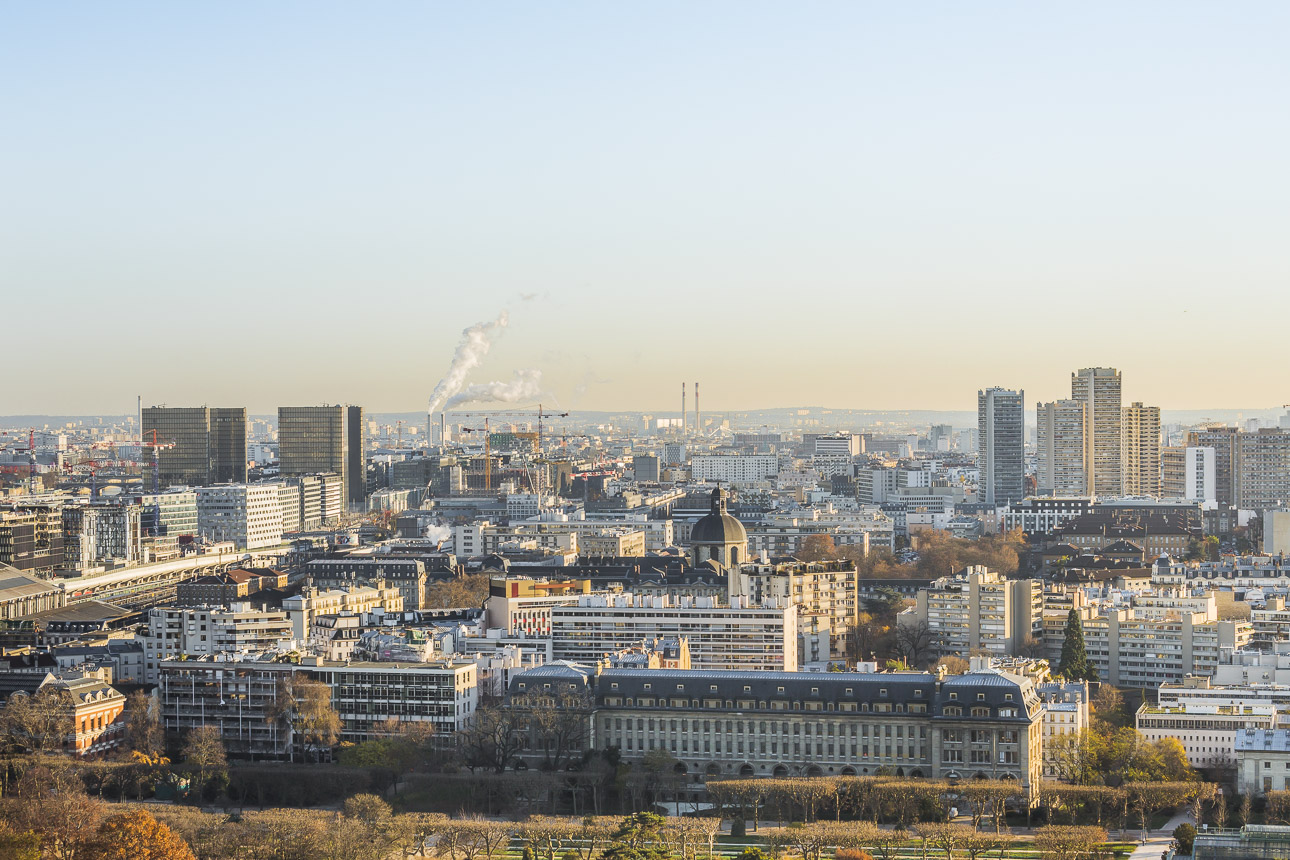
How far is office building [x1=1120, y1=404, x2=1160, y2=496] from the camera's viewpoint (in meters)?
147

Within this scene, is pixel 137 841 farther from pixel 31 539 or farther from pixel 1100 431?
pixel 1100 431

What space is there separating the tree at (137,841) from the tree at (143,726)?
442 inches

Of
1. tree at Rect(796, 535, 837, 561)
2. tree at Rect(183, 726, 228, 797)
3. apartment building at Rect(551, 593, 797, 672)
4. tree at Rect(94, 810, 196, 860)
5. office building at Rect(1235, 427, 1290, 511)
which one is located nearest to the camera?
tree at Rect(94, 810, 196, 860)

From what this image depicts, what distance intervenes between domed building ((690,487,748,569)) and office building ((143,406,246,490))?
65.4 m

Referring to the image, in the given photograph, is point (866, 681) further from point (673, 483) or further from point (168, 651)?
point (673, 483)

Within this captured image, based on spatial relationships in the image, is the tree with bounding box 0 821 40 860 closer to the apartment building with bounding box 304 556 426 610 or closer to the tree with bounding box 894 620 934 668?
the tree with bounding box 894 620 934 668

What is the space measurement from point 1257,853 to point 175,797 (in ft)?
79.5

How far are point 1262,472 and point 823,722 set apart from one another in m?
89.7

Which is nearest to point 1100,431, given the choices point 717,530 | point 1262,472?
point 1262,472

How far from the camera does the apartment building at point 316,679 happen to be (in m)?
55.0

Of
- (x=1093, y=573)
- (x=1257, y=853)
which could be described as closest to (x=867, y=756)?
(x=1257, y=853)

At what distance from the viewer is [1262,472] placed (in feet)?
445

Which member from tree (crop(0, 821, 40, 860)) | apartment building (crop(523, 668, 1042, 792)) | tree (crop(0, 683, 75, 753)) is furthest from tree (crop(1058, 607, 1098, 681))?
tree (crop(0, 821, 40, 860))

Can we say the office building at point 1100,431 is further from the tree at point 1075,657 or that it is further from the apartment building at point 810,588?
the tree at point 1075,657
